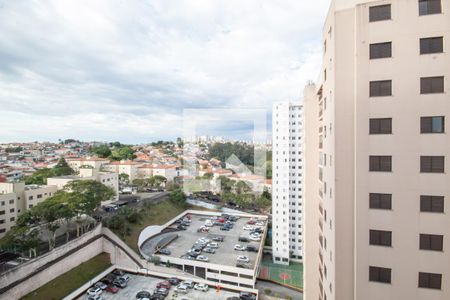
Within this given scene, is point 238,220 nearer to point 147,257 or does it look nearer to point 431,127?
point 147,257

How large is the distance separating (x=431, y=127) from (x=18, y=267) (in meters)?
15.2

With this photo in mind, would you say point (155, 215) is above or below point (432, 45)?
below

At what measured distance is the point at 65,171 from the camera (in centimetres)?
2370

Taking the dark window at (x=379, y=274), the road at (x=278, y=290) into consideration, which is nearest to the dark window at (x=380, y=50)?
the dark window at (x=379, y=274)

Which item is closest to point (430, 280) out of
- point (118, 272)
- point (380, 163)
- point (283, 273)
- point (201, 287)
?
point (380, 163)

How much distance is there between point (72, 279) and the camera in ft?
39.6

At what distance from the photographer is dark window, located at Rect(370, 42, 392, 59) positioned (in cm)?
398

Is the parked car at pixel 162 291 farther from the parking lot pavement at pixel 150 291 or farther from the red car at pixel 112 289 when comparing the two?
the red car at pixel 112 289

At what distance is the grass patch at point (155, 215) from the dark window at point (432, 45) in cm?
1655

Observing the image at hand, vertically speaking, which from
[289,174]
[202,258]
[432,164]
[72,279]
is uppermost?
[432,164]

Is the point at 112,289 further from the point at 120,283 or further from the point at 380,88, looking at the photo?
the point at 380,88

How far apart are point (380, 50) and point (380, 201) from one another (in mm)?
2648

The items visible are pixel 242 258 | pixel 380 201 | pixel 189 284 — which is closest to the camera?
pixel 380 201

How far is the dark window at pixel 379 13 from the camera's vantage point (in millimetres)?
3996
